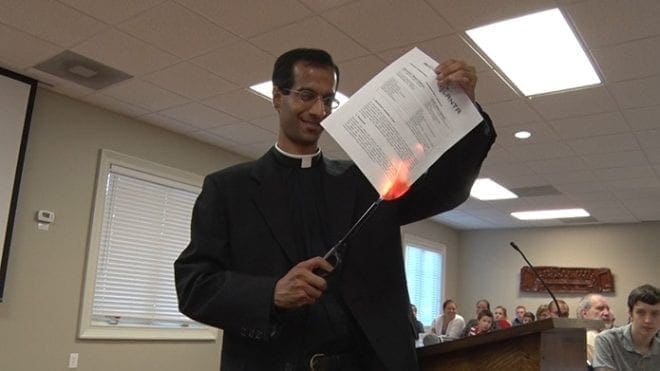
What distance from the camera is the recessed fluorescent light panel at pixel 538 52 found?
317cm

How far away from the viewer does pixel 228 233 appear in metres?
1.06

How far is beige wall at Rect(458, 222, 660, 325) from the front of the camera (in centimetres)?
840

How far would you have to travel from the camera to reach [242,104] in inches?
181

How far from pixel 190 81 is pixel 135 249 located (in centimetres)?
171

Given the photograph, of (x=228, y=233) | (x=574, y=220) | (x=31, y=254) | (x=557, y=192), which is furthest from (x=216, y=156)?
(x=574, y=220)

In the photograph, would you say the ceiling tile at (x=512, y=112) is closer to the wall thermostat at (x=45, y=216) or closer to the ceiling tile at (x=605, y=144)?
the ceiling tile at (x=605, y=144)

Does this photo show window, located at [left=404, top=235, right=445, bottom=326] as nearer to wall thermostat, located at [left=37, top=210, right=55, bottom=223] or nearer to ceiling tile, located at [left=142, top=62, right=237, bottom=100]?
ceiling tile, located at [left=142, top=62, right=237, bottom=100]

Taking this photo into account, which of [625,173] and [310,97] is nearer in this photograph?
[310,97]

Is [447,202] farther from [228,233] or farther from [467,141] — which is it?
[228,233]

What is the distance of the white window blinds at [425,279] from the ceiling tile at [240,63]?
5063mm

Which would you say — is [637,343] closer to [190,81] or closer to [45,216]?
[190,81]

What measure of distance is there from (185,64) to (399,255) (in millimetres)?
3158

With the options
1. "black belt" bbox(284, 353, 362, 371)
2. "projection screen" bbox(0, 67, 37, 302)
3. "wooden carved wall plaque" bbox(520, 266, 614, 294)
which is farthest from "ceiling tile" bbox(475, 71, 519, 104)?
"wooden carved wall plaque" bbox(520, 266, 614, 294)

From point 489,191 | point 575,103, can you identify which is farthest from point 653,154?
point 489,191
